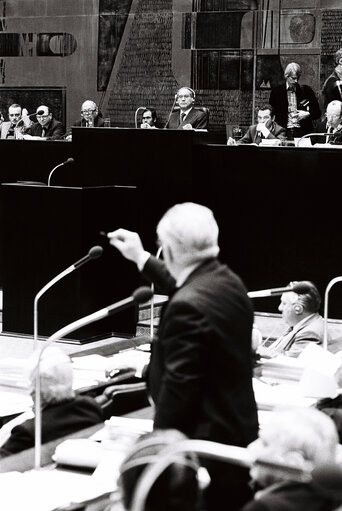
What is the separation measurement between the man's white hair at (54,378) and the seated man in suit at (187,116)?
24.8 feet

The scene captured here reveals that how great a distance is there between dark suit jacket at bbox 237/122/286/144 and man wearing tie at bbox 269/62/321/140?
22.4 inches

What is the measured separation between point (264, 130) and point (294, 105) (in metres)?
1.51

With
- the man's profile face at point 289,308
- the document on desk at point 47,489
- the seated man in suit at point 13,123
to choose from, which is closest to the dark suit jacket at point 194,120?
the seated man in suit at point 13,123

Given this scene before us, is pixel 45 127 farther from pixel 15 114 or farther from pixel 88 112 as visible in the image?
pixel 88 112

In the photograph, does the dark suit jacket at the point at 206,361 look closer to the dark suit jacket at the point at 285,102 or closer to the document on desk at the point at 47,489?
the document on desk at the point at 47,489

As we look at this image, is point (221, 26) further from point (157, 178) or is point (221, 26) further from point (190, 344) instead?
point (190, 344)

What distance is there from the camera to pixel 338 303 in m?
9.79

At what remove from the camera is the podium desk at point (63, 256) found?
933cm

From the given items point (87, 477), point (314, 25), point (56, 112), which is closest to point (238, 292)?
point (87, 477)

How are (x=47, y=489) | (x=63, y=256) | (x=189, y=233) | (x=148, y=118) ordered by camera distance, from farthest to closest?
(x=148, y=118)
(x=63, y=256)
(x=47, y=489)
(x=189, y=233)

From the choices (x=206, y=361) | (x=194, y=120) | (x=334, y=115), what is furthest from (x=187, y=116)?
(x=206, y=361)

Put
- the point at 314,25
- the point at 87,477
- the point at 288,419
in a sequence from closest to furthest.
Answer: the point at 288,419 → the point at 87,477 → the point at 314,25

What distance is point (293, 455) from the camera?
2.52 meters

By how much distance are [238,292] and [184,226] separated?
10.6 inches
